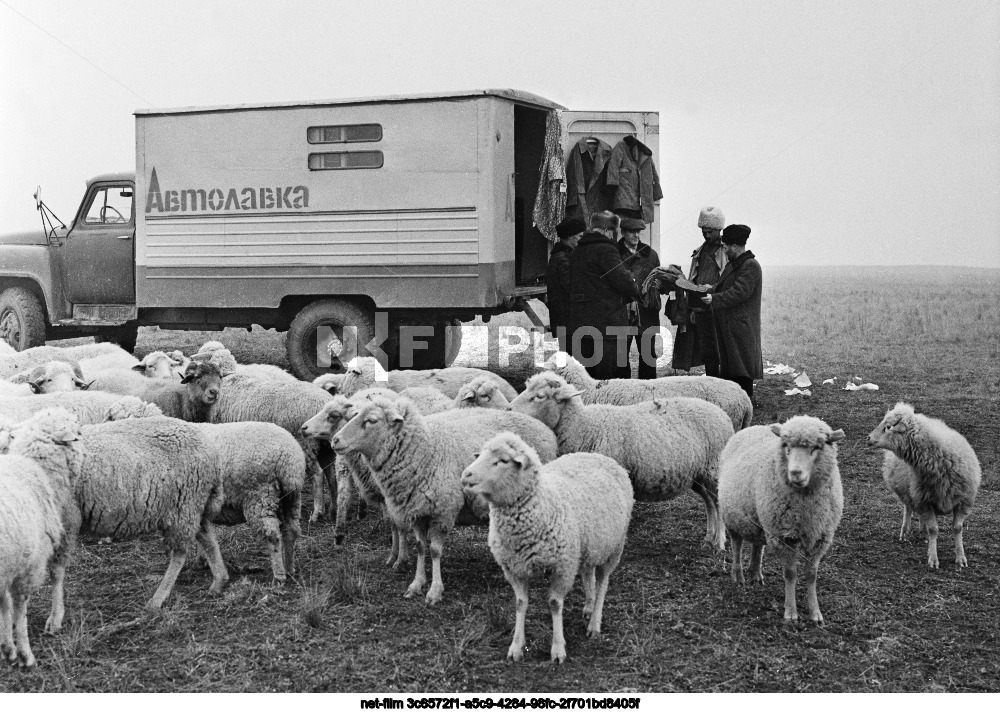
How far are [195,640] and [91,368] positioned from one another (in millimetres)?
4485

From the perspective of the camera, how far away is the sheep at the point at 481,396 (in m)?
7.07

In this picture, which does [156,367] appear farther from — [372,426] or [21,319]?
[21,319]

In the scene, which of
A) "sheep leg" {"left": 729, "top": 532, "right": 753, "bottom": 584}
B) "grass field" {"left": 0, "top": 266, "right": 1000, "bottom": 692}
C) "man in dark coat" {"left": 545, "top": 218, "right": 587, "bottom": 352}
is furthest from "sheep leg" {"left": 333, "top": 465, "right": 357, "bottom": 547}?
"man in dark coat" {"left": 545, "top": 218, "right": 587, "bottom": 352}

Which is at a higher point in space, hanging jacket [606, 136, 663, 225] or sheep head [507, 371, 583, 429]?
hanging jacket [606, 136, 663, 225]

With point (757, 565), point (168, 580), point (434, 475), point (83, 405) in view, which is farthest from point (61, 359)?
point (757, 565)

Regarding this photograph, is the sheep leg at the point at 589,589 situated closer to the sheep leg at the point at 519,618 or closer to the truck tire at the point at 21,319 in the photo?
the sheep leg at the point at 519,618

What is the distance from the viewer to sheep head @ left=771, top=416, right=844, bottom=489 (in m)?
5.19

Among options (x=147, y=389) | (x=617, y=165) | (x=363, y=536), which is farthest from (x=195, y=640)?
(x=617, y=165)

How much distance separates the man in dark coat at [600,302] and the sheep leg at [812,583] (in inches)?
154

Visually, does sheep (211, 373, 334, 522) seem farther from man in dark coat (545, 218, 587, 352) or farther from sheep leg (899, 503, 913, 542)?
sheep leg (899, 503, 913, 542)

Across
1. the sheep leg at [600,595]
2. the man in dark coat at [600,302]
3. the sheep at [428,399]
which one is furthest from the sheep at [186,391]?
the sheep leg at [600,595]

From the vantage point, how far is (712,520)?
6719 millimetres

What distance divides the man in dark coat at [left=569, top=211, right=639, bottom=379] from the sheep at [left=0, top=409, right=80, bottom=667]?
16.6 feet

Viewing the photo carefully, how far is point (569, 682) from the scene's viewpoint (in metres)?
4.53
